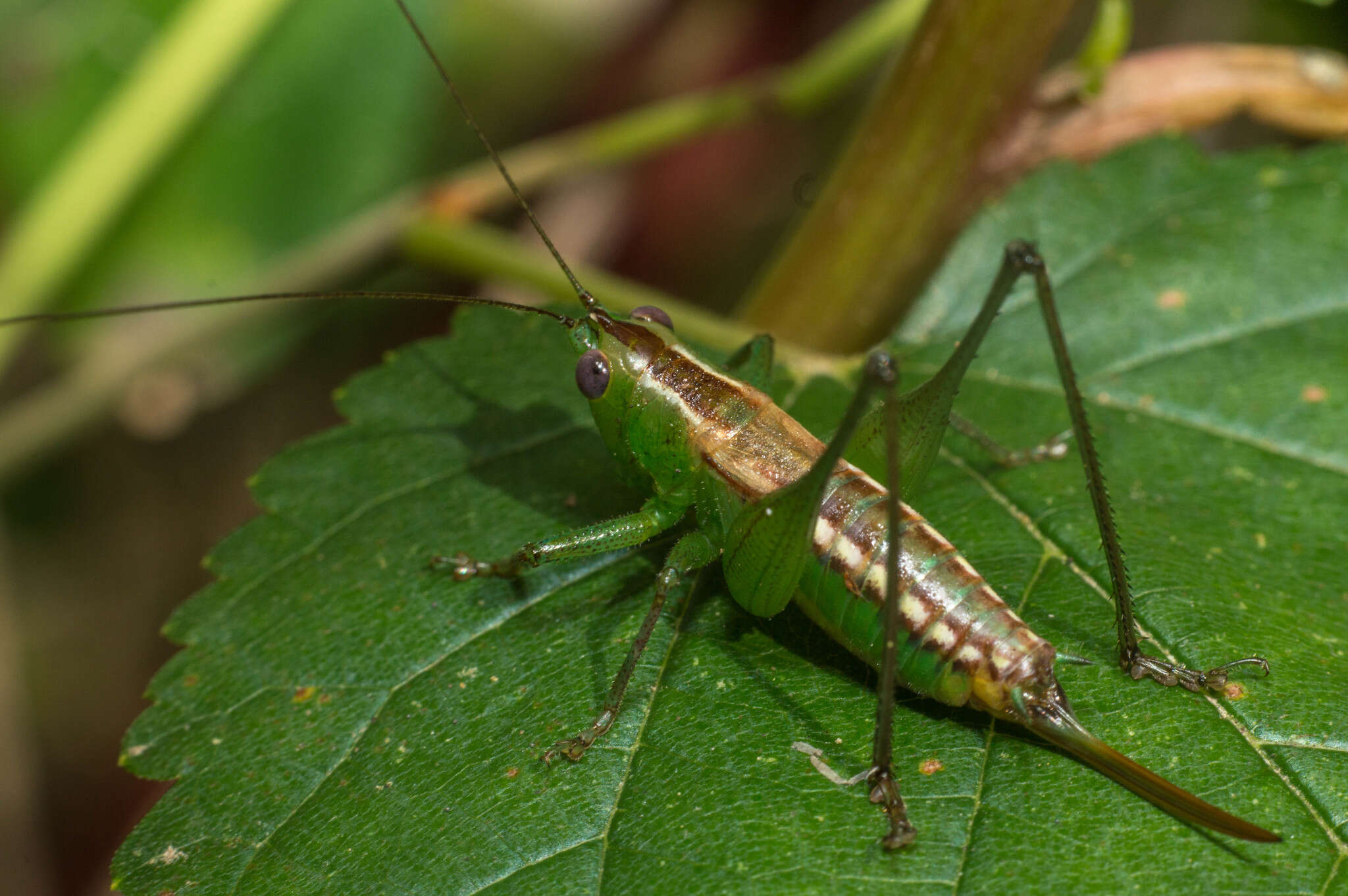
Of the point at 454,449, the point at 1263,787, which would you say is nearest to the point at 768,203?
the point at 454,449

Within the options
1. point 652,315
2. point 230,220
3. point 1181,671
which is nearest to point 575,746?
point 1181,671

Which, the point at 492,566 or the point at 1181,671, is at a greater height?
the point at 492,566

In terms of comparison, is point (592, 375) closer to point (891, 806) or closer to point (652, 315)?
point (652, 315)

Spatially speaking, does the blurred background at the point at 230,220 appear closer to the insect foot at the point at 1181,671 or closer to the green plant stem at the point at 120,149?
the green plant stem at the point at 120,149

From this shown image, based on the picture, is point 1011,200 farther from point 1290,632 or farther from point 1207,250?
point 1290,632

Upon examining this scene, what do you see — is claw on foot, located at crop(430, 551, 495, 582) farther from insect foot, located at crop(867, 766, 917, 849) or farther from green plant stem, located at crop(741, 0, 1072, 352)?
green plant stem, located at crop(741, 0, 1072, 352)

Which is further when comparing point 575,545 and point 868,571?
point 575,545

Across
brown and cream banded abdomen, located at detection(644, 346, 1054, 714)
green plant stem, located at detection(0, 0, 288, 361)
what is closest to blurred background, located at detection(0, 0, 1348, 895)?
green plant stem, located at detection(0, 0, 288, 361)
